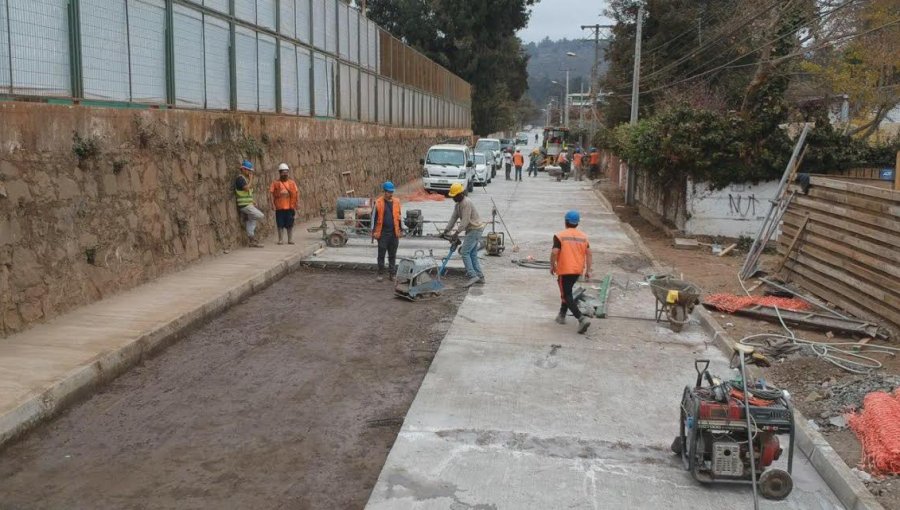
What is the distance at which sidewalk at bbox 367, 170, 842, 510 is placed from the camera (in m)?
5.34

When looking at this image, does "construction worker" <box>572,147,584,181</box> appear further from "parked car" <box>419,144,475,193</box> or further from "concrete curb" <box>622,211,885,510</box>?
"concrete curb" <box>622,211,885,510</box>

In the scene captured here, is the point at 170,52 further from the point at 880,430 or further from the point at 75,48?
the point at 880,430

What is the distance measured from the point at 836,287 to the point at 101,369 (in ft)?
33.6

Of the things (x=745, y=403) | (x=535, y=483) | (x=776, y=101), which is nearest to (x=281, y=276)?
(x=535, y=483)

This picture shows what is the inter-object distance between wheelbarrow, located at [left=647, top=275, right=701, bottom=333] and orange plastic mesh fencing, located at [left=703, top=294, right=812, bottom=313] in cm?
154

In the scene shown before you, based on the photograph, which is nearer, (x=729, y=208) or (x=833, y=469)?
(x=833, y=469)

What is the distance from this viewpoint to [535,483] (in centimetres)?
546

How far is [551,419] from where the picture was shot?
676cm

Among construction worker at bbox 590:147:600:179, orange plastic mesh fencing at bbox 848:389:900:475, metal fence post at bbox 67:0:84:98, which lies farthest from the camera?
construction worker at bbox 590:147:600:179

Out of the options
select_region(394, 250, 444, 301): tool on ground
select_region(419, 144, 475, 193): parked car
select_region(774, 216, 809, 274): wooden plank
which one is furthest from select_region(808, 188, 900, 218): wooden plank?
select_region(419, 144, 475, 193): parked car

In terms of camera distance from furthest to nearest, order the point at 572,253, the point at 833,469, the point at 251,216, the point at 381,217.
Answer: the point at 251,216
the point at 381,217
the point at 572,253
the point at 833,469

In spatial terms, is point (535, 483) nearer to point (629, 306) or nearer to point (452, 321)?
point (452, 321)

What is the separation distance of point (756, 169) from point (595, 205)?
965cm

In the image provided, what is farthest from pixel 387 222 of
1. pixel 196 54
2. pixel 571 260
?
pixel 196 54
